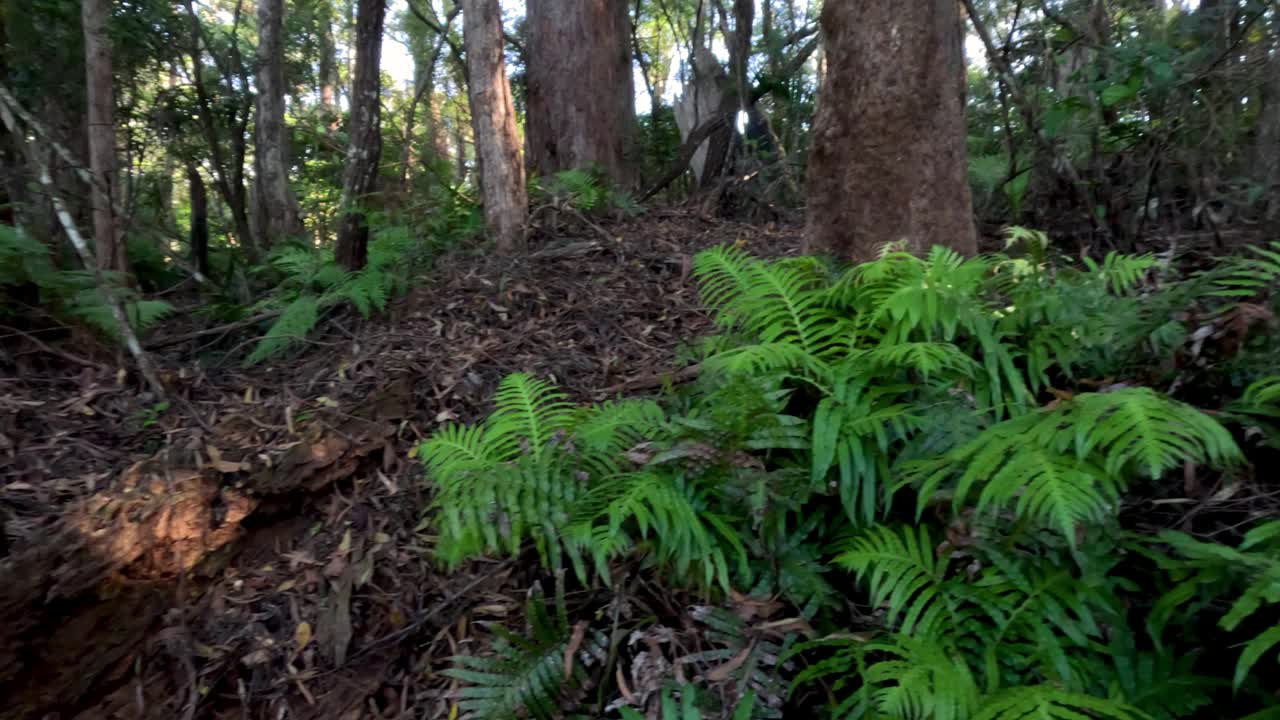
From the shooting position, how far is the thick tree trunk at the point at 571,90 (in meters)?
6.80

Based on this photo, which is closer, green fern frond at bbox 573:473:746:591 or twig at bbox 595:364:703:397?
green fern frond at bbox 573:473:746:591

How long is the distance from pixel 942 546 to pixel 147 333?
16.9ft

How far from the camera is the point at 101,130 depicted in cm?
489

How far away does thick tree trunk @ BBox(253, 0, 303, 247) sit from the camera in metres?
10.2

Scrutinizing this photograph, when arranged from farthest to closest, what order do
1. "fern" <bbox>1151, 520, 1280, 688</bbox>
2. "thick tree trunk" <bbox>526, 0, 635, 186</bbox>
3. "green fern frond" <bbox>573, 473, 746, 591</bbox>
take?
"thick tree trunk" <bbox>526, 0, 635, 186</bbox> < "green fern frond" <bbox>573, 473, 746, 591</bbox> < "fern" <bbox>1151, 520, 1280, 688</bbox>

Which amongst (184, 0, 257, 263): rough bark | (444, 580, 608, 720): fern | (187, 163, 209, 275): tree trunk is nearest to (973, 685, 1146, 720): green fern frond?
(444, 580, 608, 720): fern

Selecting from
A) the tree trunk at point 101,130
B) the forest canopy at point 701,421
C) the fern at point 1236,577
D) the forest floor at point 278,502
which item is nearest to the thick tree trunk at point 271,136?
the forest canopy at point 701,421

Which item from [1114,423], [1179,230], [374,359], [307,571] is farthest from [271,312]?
[1179,230]

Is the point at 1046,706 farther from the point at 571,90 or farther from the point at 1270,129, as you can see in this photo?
the point at 571,90

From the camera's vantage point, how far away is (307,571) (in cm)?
344

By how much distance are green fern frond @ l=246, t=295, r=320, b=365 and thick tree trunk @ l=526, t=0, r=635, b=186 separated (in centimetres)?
255

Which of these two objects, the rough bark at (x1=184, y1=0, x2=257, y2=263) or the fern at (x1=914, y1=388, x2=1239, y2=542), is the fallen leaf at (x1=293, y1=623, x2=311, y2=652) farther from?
the rough bark at (x1=184, y1=0, x2=257, y2=263)

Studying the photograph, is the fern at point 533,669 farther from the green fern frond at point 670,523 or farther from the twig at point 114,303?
the twig at point 114,303

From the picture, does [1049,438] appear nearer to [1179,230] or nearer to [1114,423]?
[1114,423]
